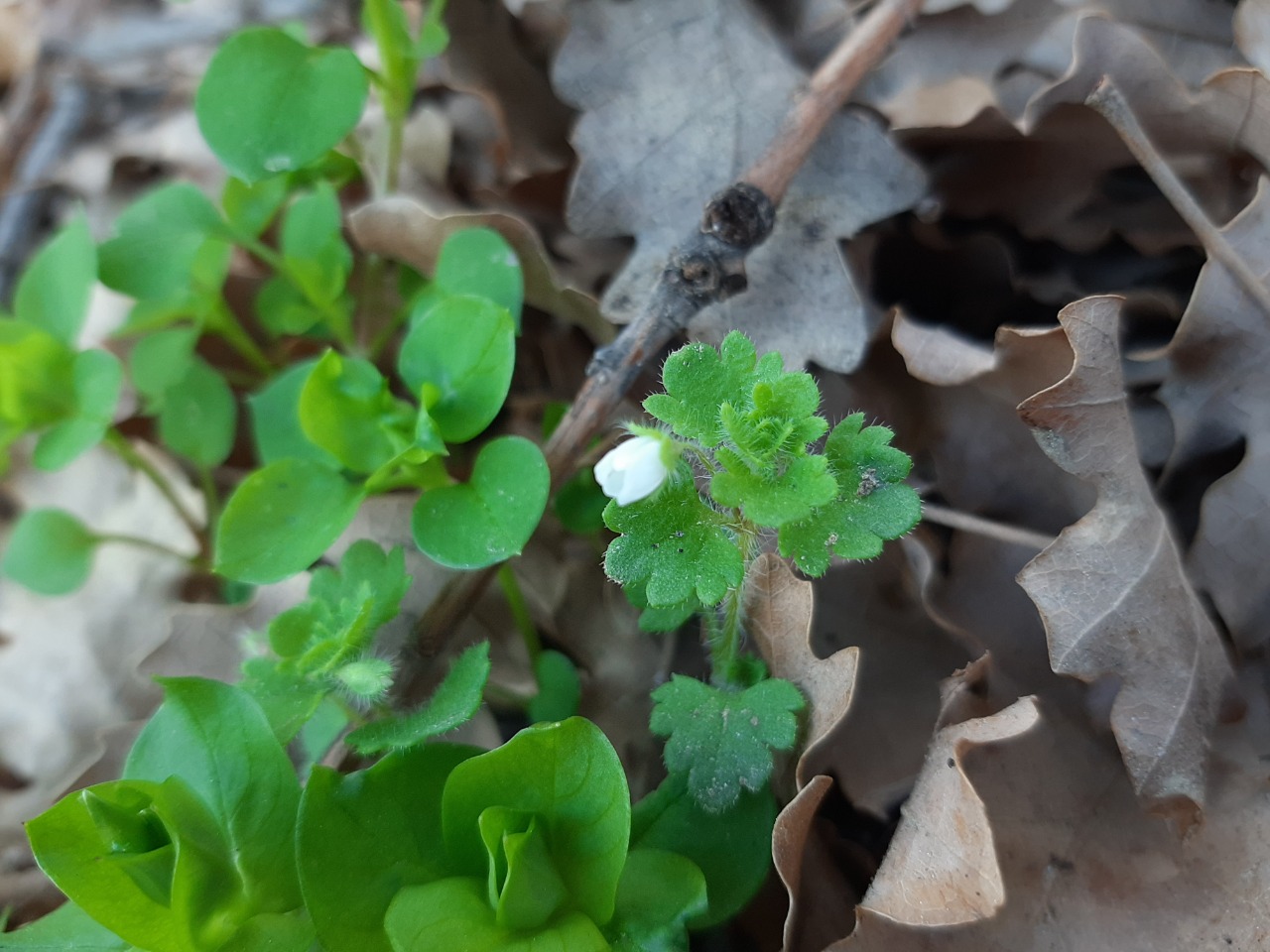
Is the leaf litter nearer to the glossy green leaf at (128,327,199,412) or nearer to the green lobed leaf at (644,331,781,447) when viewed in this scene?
the green lobed leaf at (644,331,781,447)

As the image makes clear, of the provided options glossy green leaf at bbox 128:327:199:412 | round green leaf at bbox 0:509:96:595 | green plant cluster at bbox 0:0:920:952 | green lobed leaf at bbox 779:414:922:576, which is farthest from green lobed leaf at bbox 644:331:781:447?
round green leaf at bbox 0:509:96:595

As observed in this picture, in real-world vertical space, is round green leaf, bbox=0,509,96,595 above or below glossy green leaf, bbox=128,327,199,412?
below

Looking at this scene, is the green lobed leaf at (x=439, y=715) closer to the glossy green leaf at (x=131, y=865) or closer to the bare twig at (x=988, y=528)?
the glossy green leaf at (x=131, y=865)

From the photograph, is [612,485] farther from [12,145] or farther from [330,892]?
[12,145]

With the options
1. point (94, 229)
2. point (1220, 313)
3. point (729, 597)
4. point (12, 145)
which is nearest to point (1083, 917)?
point (729, 597)

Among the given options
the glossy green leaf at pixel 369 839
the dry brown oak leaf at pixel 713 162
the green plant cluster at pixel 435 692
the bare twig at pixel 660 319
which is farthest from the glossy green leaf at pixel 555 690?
the dry brown oak leaf at pixel 713 162
